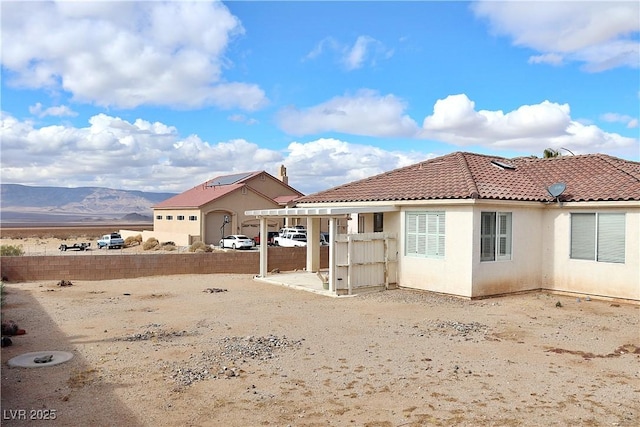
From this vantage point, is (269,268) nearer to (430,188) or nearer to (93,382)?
(430,188)

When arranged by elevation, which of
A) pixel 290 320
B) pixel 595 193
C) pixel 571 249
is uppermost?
pixel 595 193

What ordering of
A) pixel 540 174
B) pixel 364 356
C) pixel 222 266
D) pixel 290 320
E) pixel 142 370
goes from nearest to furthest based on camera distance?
pixel 142 370 < pixel 364 356 < pixel 290 320 < pixel 540 174 < pixel 222 266

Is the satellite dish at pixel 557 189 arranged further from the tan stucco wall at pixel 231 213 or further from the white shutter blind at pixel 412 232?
the tan stucco wall at pixel 231 213

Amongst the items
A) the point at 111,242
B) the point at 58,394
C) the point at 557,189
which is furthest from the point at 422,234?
Answer: the point at 111,242

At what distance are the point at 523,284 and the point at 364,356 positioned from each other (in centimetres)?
851

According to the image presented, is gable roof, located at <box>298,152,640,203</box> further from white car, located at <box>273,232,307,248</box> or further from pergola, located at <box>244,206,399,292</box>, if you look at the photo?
white car, located at <box>273,232,307,248</box>

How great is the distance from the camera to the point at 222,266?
20469 mm

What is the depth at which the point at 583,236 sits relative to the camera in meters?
15.0

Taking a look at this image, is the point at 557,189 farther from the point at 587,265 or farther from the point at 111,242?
the point at 111,242

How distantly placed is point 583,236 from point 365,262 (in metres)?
6.10

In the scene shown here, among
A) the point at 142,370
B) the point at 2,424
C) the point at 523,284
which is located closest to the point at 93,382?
the point at 142,370

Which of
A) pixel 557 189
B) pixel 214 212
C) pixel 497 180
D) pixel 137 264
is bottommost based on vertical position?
pixel 137 264

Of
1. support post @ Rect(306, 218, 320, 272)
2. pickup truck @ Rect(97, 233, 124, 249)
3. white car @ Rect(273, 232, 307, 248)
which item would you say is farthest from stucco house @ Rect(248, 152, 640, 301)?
pickup truck @ Rect(97, 233, 124, 249)

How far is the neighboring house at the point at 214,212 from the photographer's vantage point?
43250mm
